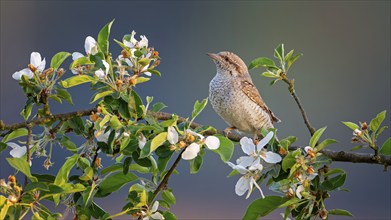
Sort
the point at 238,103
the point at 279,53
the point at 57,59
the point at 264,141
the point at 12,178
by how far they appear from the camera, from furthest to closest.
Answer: the point at 238,103
the point at 279,53
the point at 57,59
the point at 264,141
the point at 12,178

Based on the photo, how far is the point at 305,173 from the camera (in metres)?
1.40

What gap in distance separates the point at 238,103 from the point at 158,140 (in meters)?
1.32

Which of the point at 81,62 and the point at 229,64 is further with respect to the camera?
the point at 229,64

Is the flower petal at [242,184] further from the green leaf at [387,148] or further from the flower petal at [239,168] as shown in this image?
the green leaf at [387,148]

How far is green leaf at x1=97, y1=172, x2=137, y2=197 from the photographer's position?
4.97 ft

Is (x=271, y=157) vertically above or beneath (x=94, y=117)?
beneath

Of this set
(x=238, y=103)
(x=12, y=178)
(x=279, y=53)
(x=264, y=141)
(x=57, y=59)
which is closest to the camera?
(x=12, y=178)

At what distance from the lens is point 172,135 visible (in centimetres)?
131

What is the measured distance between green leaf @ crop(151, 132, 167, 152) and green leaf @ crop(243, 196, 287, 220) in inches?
11.6

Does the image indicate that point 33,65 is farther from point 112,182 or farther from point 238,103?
point 238,103

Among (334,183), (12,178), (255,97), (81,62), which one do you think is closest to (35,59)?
(81,62)

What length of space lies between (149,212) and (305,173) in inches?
15.4

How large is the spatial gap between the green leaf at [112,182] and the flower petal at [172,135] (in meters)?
0.26

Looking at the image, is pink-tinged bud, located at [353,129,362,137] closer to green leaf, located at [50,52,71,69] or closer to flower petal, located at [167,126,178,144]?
flower petal, located at [167,126,178,144]
